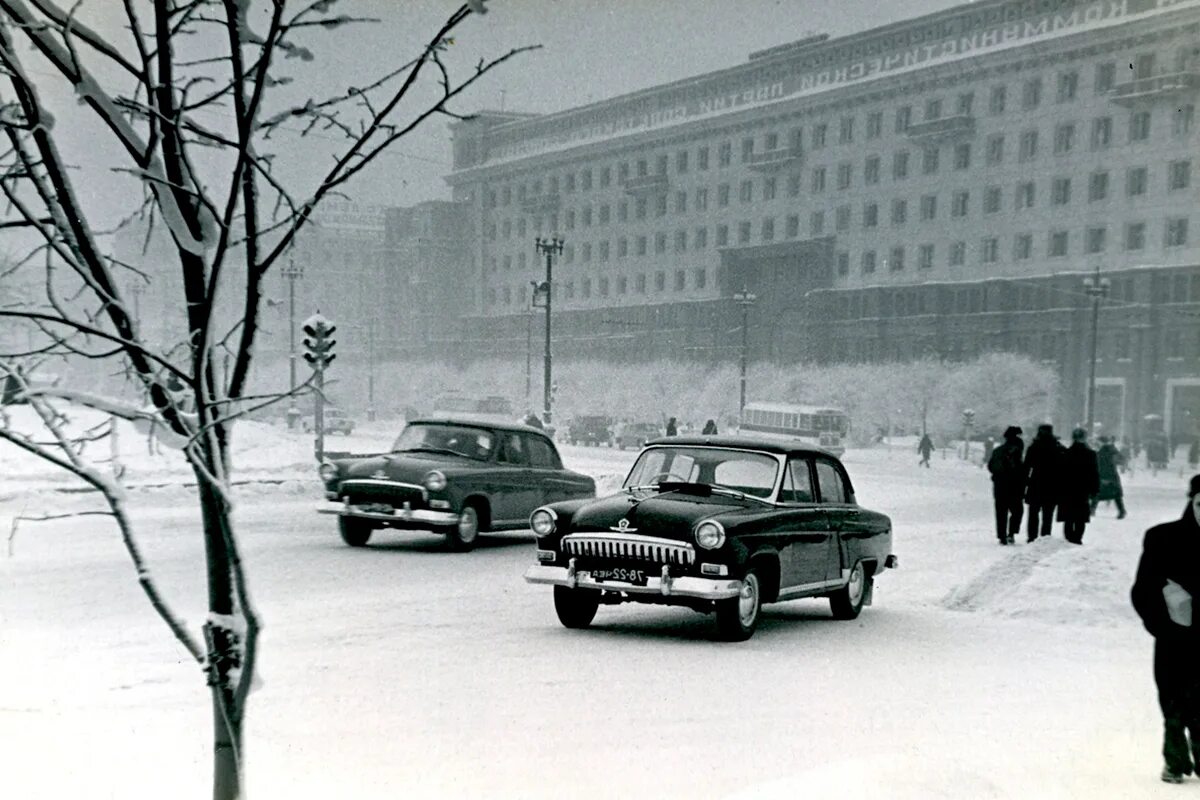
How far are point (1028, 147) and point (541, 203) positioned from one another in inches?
503

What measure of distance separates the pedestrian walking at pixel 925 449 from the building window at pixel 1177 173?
8965 mm

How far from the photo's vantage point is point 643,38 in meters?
9.81

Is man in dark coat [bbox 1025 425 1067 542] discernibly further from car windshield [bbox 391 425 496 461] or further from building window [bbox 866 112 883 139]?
building window [bbox 866 112 883 139]

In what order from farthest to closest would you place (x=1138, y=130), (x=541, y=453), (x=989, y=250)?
(x=989, y=250) < (x=1138, y=130) < (x=541, y=453)

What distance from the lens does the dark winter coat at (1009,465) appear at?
1554 cm

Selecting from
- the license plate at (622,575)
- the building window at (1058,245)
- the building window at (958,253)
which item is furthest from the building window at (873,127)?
the license plate at (622,575)

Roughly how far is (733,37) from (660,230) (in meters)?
6.92

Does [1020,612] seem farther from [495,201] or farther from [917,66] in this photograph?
[917,66]

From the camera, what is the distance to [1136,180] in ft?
84.2

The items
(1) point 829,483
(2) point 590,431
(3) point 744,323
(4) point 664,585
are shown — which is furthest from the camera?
(2) point 590,431

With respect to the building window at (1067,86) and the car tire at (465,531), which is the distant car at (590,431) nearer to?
the building window at (1067,86)

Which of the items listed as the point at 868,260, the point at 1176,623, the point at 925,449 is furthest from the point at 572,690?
the point at 925,449

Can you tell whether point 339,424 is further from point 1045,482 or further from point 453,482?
point 1045,482

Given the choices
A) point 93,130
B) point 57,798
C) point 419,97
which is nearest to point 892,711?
point 57,798
